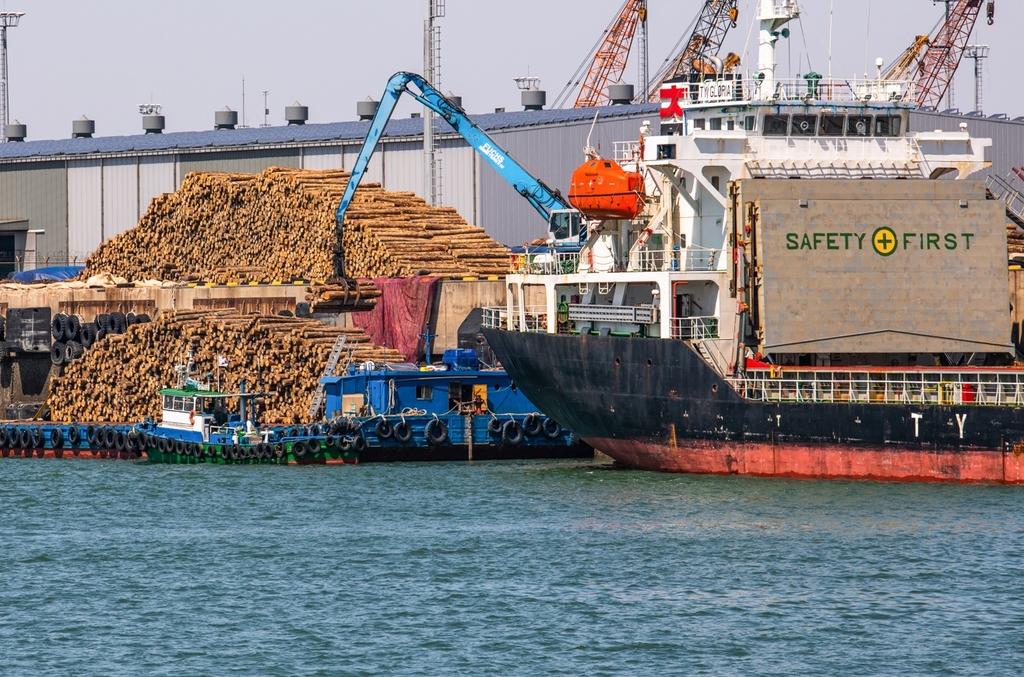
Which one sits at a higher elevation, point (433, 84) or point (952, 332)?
point (433, 84)

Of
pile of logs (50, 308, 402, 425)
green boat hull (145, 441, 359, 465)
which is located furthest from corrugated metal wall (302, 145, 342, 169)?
green boat hull (145, 441, 359, 465)

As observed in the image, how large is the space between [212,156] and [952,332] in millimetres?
43675

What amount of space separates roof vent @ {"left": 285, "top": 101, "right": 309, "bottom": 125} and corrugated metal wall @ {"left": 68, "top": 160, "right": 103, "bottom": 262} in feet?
34.0

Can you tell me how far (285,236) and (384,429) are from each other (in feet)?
67.3

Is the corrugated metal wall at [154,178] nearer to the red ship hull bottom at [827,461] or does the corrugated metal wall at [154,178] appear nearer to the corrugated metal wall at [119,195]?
the corrugated metal wall at [119,195]

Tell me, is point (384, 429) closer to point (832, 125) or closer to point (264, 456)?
point (264, 456)

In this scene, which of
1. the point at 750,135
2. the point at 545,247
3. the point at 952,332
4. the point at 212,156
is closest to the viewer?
the point at 952,332

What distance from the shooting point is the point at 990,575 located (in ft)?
89.1

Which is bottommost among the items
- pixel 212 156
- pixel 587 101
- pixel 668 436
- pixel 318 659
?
pixel 318 659

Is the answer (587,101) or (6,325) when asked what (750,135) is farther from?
(587,101)

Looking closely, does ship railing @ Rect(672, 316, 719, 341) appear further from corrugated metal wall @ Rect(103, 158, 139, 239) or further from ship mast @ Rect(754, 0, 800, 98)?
corrugated metal wall @ Rect(103, 158, 139, 239)

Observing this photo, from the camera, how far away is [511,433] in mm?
44656

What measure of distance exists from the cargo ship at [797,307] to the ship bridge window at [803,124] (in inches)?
2.1

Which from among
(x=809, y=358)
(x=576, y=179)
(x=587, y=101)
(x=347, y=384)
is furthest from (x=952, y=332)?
(x=587, y=101)
